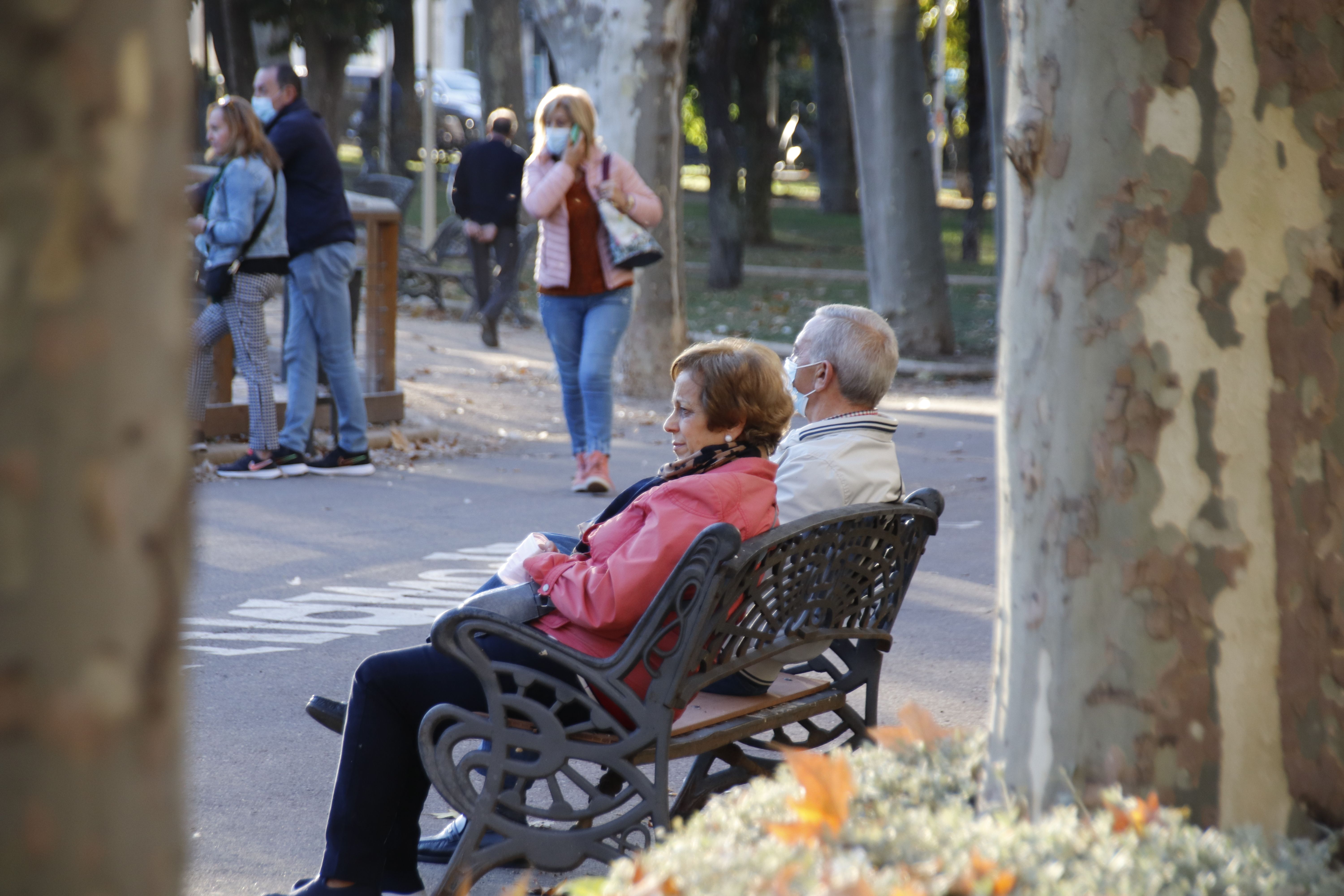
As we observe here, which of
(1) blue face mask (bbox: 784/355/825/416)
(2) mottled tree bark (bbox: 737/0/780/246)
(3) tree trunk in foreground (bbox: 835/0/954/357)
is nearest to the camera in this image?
(1) blue face mask (bbox: 784/355/825/416)

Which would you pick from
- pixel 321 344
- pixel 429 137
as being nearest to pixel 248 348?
pixel 321 344

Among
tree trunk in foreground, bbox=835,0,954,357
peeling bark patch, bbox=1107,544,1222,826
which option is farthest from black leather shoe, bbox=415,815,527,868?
tree trunk in foreground, bbox=835,0,954,357

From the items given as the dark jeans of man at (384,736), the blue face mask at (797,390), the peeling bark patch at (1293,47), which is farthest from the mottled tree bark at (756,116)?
the peeling bark patch at (1293,47)

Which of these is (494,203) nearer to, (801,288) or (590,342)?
(590,342)

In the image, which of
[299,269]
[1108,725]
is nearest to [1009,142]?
[1108,725]

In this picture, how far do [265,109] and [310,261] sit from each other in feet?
2.85

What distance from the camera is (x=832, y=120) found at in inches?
1314

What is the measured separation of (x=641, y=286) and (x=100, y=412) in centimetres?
1097

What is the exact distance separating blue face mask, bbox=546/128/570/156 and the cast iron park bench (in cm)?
487

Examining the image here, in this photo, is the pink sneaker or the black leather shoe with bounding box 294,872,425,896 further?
the pink sneaker

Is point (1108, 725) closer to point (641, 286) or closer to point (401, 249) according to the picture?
point (641, 286)

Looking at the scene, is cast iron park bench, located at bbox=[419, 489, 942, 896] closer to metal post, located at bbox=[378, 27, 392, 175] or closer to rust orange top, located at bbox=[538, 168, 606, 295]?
rust orange top, located at bbox=[538, 168, 606, 295]

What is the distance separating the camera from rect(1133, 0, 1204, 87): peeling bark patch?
2.12 meters

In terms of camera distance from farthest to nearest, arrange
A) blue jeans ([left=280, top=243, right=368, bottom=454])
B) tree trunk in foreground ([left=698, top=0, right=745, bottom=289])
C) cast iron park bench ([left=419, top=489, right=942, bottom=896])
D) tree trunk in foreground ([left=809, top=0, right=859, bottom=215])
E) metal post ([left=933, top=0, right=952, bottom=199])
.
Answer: metal post ([left=933, top=0, right=952, bottom=199]) < tree trunk in foreground ([left=809, top=0, right=859, bottom=215]) < tree trunk in foreground ([left=698, top=0, right=745, bottom=289]) < blue jeans ([left=280, top=243, right=368, bottom=454]) < cast iron park bench ([left=419, top=489, right=942, bottom=896])
